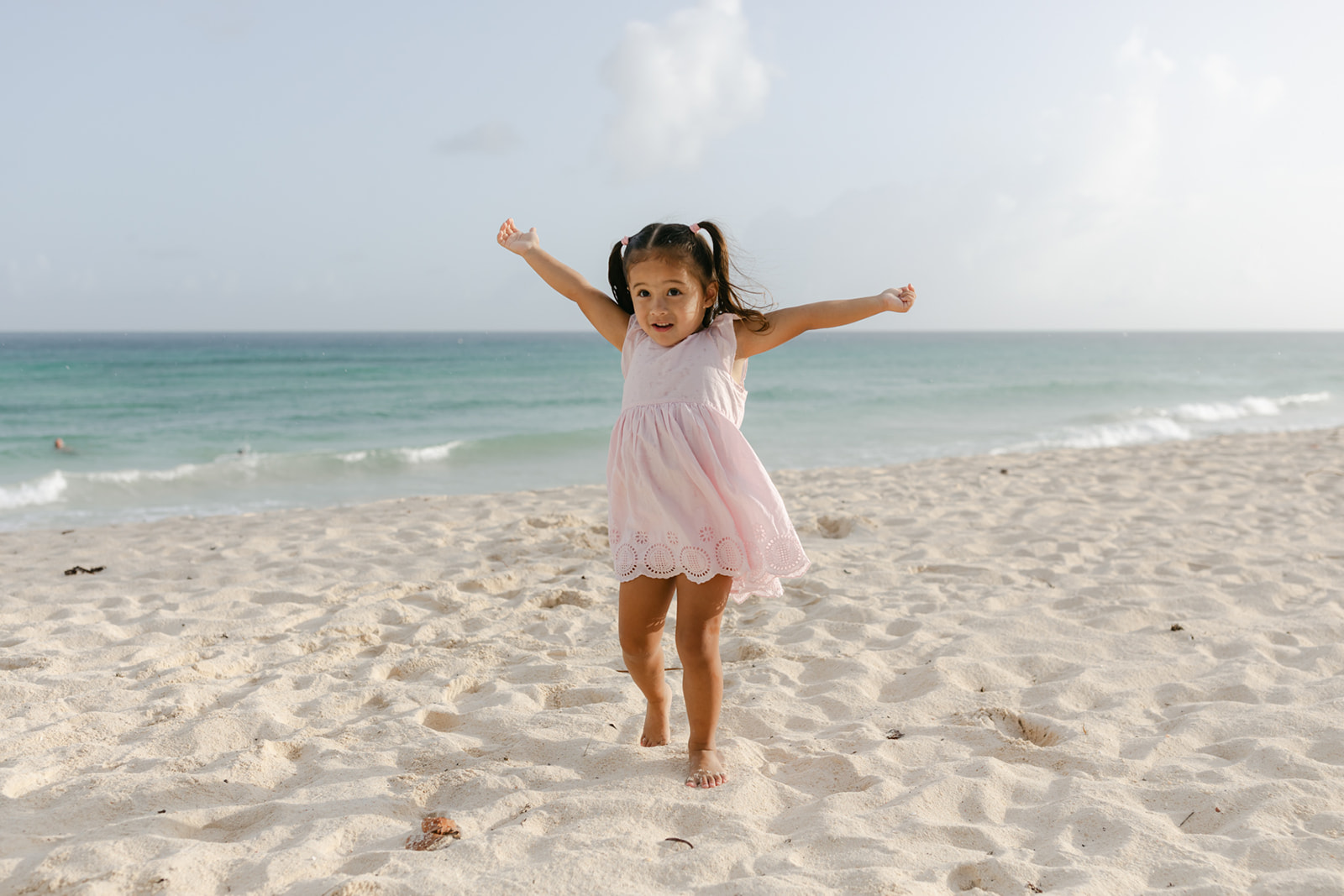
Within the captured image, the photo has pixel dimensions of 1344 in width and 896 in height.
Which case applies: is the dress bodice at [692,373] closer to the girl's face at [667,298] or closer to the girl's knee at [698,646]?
the girl's face at [667,298]

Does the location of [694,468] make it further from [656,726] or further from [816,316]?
[656,726]

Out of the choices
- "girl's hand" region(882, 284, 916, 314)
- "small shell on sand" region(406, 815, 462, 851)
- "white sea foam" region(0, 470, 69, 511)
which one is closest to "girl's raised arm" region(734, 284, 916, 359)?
"girl's hand" region(882, 284, 916, 314)

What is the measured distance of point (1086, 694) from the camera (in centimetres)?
298

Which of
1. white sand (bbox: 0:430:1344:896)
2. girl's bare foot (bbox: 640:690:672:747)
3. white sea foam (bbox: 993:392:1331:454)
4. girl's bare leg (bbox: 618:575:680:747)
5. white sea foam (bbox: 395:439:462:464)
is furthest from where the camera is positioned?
white sea foam (bbox: 993:392:1331:454)

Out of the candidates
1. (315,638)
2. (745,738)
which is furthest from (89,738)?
(745,738)

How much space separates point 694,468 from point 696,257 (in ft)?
1.92

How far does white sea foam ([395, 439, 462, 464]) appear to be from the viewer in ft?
40.2

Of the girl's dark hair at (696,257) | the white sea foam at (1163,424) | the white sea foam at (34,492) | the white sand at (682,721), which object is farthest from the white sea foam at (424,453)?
the girl's dark hair at (696,257)

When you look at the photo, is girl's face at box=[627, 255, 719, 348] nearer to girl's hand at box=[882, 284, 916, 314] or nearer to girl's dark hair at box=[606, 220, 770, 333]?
girl's dark hair at box=[606, 220, 770, 333]

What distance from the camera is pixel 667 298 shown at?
243 cm

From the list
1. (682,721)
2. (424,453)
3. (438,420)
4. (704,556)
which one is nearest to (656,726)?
(682,721)

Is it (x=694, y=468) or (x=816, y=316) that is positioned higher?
(x=816, y=316)

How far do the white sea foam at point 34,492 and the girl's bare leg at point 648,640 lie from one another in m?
8.86

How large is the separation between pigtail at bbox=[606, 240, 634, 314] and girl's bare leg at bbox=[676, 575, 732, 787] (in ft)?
2.83
